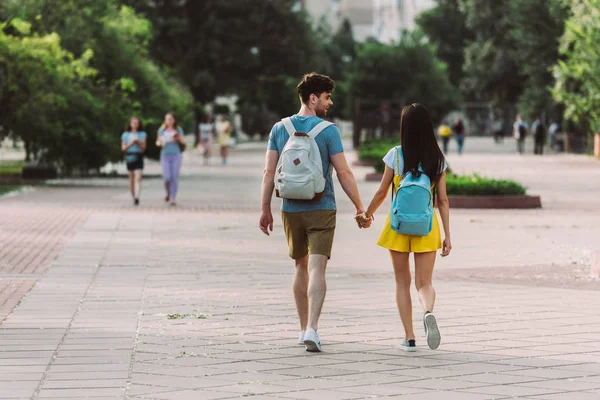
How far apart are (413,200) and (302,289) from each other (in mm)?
913

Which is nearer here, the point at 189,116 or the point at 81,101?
the point at 81,101

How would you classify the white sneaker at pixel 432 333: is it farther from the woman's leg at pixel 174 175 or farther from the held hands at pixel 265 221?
the woman's leg at pixel 174 175

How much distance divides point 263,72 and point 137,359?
58.9 m

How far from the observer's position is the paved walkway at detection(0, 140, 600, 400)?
6.90m

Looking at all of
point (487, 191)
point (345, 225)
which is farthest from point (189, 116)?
point (345, 225)

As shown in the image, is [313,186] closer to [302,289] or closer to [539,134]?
[302,289]

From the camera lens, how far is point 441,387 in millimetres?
6773

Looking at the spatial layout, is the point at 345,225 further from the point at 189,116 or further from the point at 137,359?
the point at 189,116

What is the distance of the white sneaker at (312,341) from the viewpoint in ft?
25.5

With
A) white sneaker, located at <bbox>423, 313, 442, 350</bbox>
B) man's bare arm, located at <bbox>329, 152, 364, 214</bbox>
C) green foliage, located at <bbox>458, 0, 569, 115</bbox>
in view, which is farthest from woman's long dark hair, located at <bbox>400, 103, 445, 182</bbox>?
green foliage, located at <bbox>458, 0, 569, 115</bbox>

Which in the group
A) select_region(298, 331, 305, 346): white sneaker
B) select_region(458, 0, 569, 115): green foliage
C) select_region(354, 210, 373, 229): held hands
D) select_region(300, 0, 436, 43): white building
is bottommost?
select_region(298, 331, 305, 346): white sneaker

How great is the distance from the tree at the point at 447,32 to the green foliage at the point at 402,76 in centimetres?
3970

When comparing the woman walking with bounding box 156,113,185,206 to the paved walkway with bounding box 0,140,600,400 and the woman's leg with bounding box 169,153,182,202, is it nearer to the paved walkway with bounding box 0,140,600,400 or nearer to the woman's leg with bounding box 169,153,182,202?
the woman's leg with bounding box 169,153,182,202

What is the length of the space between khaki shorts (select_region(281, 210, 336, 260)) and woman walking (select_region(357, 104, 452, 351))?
20cm
